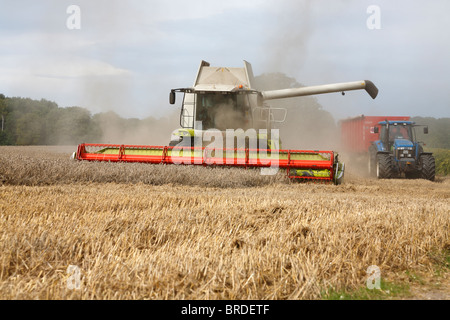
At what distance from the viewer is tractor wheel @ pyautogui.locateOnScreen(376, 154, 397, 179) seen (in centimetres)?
1352

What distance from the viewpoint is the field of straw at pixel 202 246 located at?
2688 millimetres

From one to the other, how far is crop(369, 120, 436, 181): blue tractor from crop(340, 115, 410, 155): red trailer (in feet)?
6.36

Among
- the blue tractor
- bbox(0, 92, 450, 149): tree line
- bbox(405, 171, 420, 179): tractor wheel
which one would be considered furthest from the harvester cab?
bbox(405, 171, 420, 179): tractor wheel

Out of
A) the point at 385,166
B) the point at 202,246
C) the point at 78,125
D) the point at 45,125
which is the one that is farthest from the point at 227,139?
the point at 45,125

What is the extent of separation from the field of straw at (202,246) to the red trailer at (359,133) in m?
12.7

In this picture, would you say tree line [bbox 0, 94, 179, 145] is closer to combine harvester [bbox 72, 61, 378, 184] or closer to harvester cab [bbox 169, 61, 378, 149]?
combine harvester [bbox 72, 61, 378, 184]

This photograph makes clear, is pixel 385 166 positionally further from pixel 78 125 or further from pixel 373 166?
pixel 78 125

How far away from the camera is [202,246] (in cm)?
341

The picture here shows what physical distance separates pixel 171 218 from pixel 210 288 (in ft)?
6.14

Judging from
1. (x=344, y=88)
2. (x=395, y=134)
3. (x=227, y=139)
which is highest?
(x=344, y=88)

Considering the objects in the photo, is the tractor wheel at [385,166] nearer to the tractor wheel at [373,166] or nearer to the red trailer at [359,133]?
the tractor wheel at [373,166]

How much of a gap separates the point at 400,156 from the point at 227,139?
6.29 m
